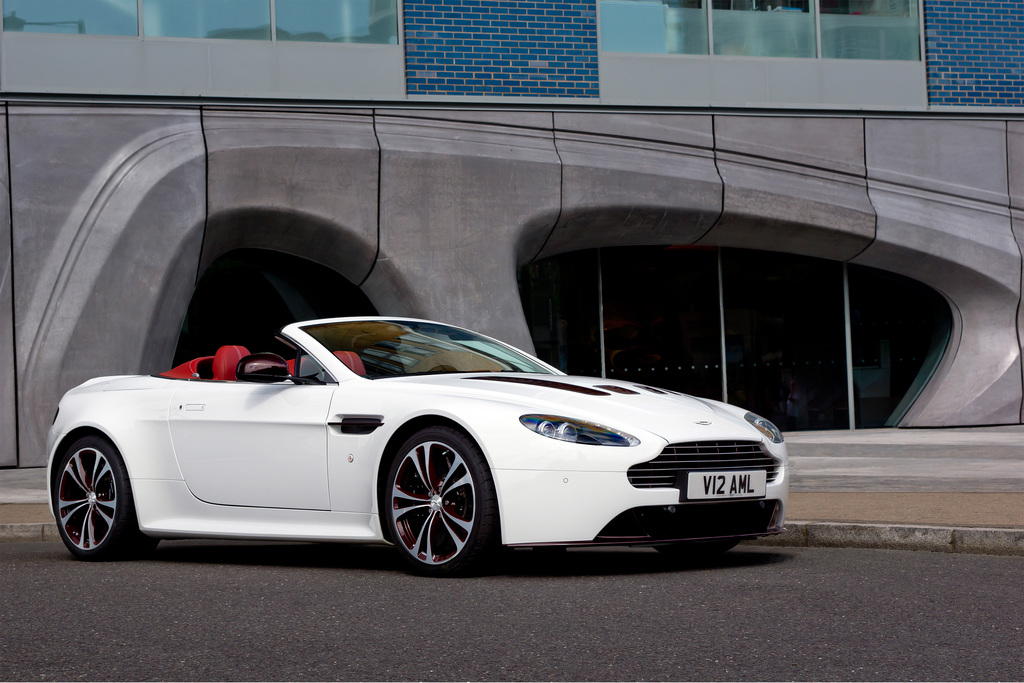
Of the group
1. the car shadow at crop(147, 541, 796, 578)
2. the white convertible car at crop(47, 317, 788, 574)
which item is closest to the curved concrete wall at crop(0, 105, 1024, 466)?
the car shadow at crop(147, 541, 796, 578)

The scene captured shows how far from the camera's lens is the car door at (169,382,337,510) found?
20.2 ft

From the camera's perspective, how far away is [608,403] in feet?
19.2

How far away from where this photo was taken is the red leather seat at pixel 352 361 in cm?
642

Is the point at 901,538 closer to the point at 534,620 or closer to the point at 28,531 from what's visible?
the point at 534,620

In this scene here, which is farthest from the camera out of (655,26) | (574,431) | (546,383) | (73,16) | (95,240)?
(655,26)

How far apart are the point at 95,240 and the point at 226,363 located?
8.20m

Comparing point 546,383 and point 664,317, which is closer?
point 546,383

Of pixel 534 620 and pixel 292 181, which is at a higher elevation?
pixel 292 181

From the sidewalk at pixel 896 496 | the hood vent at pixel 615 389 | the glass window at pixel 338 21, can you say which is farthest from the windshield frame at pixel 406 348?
the glass window at pixel 338 21

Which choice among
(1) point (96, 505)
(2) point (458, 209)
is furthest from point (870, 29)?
(1) point (96, 505)

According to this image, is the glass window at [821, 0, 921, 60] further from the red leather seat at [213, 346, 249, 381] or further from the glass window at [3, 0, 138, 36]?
the red leather seat at [213, 346, 249, 381]

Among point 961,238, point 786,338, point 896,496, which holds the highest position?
point 961,238

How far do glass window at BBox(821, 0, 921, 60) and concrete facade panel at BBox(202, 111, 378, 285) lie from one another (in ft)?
21.8

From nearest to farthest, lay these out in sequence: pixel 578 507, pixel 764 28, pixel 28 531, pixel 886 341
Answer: pixel 578 507
pixel 28 531
pixel 764 28
pixel 886 341
